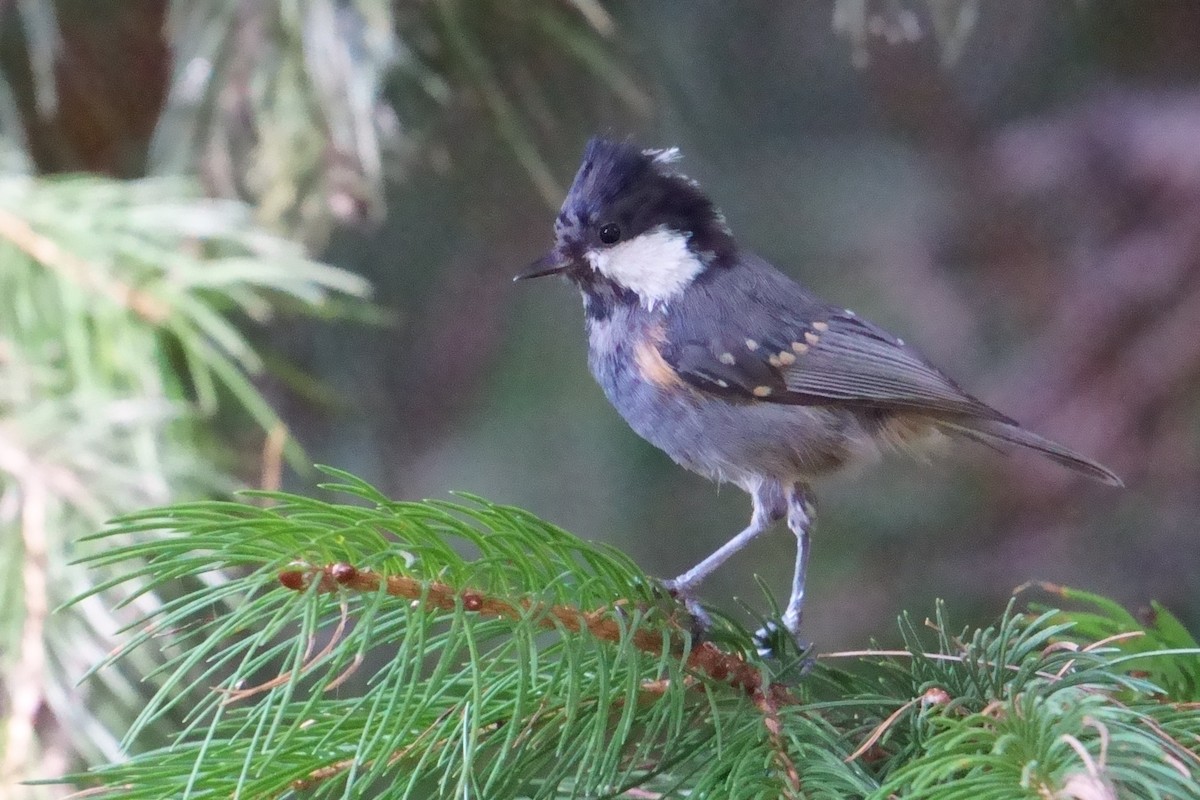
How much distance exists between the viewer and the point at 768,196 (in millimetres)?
1078

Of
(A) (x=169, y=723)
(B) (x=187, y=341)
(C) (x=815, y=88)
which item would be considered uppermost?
(C) (x=815, y=88)

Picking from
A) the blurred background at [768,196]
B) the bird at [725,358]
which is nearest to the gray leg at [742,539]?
the bird at [725,358]

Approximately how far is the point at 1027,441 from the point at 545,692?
47cm

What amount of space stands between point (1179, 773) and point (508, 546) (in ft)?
0.90

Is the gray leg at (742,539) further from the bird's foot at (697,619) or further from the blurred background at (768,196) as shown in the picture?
the blurred background at (768,196)

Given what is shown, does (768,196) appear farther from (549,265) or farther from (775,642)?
(775,642)

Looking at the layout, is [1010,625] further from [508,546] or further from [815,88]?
[815,88]

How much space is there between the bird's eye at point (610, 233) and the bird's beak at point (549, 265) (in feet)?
0.12

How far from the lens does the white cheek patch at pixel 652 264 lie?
0.77m

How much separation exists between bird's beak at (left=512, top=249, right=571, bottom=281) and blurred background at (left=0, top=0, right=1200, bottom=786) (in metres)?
0.27

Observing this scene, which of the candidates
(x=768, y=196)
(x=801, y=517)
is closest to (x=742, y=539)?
(x=801, y=517)

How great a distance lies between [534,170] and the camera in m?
1.02

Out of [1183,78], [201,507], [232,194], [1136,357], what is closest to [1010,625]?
[201,507]

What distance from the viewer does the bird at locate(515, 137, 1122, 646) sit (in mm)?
736
